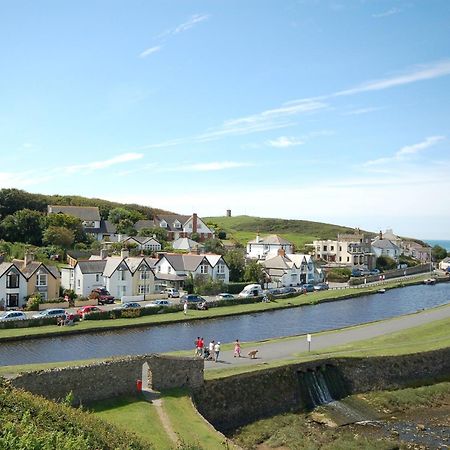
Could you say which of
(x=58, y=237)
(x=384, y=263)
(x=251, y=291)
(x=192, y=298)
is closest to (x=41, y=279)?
(x=192, y=298)

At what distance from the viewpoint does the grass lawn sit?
74.9ft

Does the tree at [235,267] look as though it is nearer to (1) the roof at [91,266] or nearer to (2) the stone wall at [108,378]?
(1) the roof at [91,266]

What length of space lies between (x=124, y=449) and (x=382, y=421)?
62.9 ft

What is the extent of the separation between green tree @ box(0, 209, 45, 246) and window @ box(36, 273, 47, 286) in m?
Answer: 34.3

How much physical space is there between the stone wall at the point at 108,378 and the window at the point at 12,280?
1393 inches

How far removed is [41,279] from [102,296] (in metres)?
6.90

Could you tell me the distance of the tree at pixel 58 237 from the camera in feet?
292

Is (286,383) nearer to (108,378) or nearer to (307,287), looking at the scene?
(108,378)

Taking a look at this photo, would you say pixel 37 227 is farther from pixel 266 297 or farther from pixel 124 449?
pixel 124 449

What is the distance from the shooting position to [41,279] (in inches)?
2419

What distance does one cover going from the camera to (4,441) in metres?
14.9

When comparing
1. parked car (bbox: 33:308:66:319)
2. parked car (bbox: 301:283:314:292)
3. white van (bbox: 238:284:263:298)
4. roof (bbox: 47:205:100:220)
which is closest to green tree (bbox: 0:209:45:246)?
roof (bbox: 47:205:100:220)

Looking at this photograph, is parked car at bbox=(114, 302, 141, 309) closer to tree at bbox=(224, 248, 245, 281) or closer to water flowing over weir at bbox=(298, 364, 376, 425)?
tree at bbox=(224, 248, 245, 281)

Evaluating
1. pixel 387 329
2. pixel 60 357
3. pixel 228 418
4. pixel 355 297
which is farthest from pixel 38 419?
pixel 355 297
